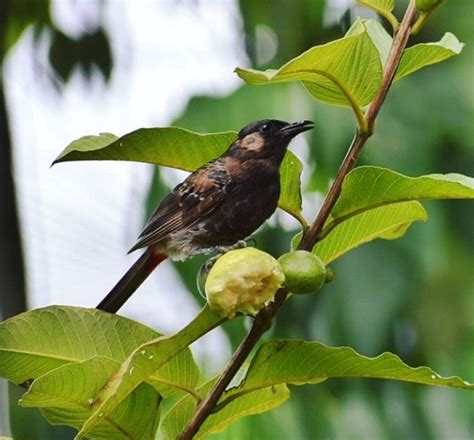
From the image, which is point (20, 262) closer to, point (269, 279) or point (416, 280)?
point (416, 280)

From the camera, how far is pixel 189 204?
118cm

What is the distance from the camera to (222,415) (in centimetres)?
97

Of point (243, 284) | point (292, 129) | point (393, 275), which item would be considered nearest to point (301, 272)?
point (243, 284)

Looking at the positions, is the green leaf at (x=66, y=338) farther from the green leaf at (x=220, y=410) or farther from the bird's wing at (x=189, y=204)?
the bird's wing at (x=189, y=204)

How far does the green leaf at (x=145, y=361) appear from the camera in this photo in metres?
0.82

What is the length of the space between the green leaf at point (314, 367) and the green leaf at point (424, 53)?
0.23 m

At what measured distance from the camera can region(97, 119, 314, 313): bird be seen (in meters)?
1.10

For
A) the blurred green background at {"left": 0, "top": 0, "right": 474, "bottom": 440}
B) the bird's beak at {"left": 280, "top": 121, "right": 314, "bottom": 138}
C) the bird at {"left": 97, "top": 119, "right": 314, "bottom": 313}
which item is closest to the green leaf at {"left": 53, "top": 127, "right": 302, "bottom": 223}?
the bird at {"left": 97, "top": 119, "right": 314, "bottom": 313}

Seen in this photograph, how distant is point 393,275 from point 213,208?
1.32 m

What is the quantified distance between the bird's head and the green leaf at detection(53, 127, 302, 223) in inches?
3.1

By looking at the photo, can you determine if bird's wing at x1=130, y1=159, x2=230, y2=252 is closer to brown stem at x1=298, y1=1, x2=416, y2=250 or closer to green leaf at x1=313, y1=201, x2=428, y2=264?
green leaf at x1=313, y1=201, x2=428, y2=264

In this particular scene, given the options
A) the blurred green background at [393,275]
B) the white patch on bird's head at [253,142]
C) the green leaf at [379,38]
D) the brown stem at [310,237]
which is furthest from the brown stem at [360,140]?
the blurred green background at [393,275]

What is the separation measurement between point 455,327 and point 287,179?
148cm

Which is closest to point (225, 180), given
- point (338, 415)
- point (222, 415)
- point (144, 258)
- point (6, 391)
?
point (144, 258)
